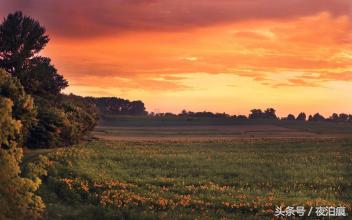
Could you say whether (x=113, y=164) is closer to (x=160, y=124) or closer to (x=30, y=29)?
(x=30, y=29)

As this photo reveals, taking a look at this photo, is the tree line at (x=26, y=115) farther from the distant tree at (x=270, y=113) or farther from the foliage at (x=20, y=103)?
the distant tree at (x=270, y=113)

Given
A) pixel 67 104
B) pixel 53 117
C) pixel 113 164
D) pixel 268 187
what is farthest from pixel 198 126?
pixel 268 187

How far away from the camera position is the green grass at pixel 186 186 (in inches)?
797

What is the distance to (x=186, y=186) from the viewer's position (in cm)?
2548

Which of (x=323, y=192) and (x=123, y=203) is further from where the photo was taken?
(x=323, y=192)

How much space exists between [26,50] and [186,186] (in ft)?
162

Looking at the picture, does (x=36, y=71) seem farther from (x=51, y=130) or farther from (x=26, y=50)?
(x=51, y=130)

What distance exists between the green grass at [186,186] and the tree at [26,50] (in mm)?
29171

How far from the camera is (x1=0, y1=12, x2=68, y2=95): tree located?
215ft

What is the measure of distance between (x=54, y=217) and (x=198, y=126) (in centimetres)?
10003

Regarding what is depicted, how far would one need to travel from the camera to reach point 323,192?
81.6ft

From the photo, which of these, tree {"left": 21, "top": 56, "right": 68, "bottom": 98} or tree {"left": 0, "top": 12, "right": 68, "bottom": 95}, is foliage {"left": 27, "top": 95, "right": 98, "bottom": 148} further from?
tree {"left": 0, "top": 12, "right": 68, "bottom": 95}

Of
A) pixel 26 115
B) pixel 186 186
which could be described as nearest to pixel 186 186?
pixel 186 186

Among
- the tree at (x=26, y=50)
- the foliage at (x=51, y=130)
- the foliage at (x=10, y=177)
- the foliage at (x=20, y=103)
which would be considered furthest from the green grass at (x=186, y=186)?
the tree at (x=26, y=50)
